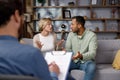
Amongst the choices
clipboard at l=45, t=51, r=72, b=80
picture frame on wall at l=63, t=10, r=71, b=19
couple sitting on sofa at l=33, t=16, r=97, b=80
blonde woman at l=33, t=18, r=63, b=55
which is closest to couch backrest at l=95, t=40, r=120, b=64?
couple sitting on sofa at l=33, t=16, r=97, b=80

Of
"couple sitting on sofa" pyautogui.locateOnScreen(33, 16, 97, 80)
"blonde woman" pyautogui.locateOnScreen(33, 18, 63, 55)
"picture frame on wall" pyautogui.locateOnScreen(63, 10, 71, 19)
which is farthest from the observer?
"picture frame on wall" pyautogui.locateOnScreen(63, 10, 71, 19)

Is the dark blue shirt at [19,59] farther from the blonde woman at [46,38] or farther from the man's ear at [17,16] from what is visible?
the blonde woman at [46,38]

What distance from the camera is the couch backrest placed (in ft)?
14.2

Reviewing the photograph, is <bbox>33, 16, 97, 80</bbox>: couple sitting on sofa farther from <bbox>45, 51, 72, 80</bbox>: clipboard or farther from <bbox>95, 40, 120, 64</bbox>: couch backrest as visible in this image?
<bbox>45, 51, 72, 80</bbox>: clipboard

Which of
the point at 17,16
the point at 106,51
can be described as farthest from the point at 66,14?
the point at 17,16

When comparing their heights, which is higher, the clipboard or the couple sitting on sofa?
the clipboard

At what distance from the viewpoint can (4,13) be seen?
44.1 inches

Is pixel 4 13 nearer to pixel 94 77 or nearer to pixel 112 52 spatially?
pixel 94 77

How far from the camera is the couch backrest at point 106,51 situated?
432cm

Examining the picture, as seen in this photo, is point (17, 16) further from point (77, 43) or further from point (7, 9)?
point (77, 43)

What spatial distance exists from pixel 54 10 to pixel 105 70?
3.66 m

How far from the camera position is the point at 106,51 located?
4.33 metres

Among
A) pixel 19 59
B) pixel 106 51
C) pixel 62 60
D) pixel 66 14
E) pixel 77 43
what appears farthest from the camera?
pixel 66 14

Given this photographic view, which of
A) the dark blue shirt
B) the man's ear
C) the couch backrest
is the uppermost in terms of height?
the man's ear
